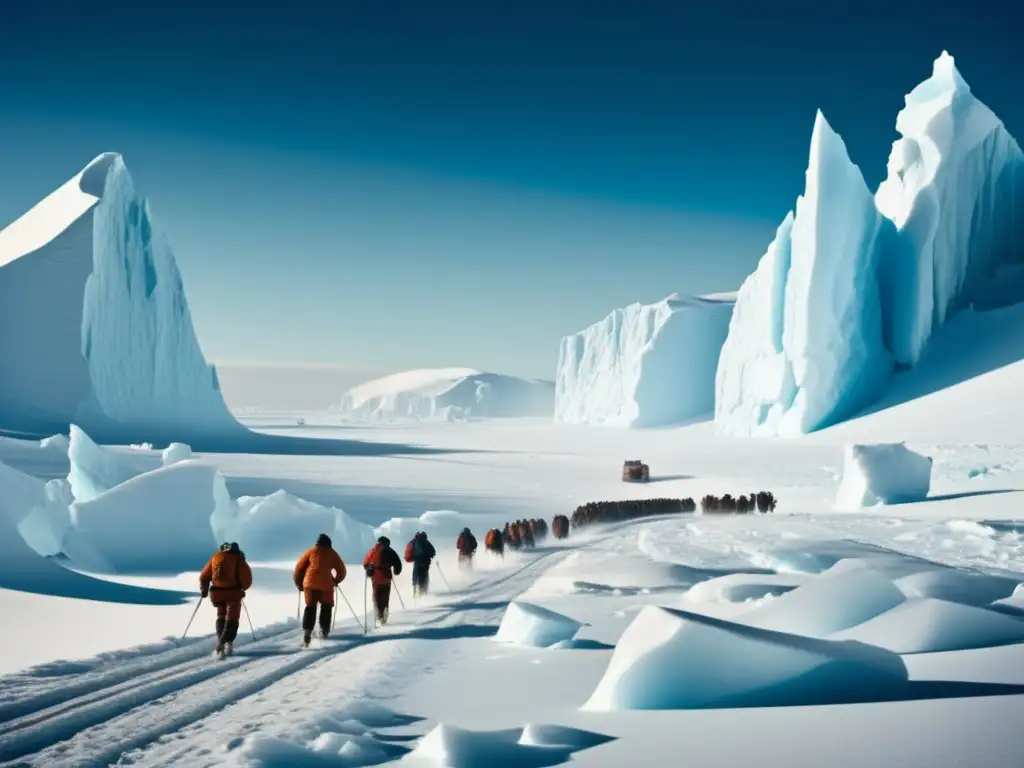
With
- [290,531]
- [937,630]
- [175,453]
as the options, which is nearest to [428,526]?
[290,531]

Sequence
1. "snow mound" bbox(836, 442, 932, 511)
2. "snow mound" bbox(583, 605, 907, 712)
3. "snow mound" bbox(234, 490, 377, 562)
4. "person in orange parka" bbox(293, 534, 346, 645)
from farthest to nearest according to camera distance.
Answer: "snow mound" bbox(836, 442, 932, 511) → "snow mound" bbox(234, 490, 377, 562) → "person in orange parka" bbox(293, 534, 346, 645) → "snow mound" bbox(583, 605, 907, 712)

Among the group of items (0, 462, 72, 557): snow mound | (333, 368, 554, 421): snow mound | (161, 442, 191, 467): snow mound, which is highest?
(333, 368, 554, 421): snow mound

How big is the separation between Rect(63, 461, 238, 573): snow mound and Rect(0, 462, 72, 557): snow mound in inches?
10.5

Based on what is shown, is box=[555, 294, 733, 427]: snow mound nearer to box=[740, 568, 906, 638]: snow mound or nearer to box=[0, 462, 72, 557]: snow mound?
box=[0, 462, 72, 557]: snow mound

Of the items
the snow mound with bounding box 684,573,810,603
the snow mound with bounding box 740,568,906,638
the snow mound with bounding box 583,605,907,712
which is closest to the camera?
the snow mound with bounding box 583,605,907,712

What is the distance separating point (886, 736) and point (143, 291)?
54256 mm

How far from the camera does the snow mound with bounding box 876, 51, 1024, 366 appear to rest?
45.8 m

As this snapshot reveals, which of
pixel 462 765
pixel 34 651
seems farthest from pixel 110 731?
pixel 34 651

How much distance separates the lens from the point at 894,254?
4778 centimetres

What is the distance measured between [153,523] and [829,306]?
125ft

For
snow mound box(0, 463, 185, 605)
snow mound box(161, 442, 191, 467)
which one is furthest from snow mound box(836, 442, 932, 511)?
snow mound box(161, 442, 191, 467)

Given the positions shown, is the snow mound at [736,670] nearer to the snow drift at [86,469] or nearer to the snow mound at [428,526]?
the snow mound at [428,526]

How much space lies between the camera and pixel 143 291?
52.3 metres

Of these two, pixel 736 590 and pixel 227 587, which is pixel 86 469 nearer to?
pixel 227 587
